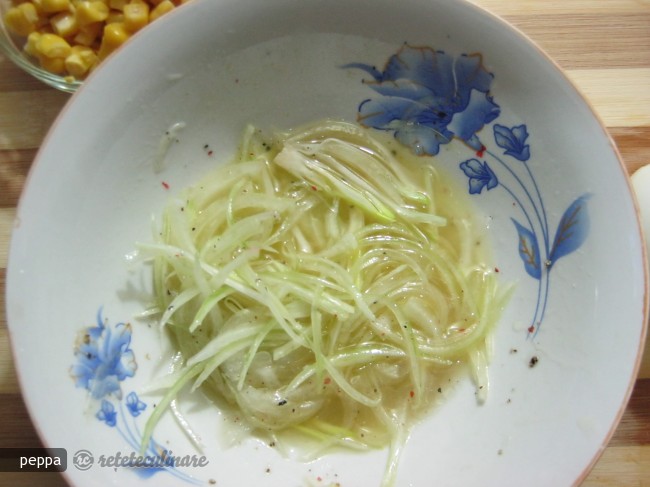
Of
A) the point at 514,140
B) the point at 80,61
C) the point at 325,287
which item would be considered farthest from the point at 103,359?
the point at 514,140

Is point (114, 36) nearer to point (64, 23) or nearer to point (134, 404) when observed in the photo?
point (64, 23)

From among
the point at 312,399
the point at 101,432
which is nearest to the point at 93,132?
the point at 101,432

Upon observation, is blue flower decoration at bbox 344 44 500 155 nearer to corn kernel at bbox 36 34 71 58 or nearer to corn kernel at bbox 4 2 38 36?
corn kernel at bbox 36 34 71 58

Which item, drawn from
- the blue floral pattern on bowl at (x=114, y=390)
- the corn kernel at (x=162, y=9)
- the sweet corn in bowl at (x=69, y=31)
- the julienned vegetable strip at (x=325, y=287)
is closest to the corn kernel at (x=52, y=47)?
the sweet corn in bowl at (x=69, y=31)

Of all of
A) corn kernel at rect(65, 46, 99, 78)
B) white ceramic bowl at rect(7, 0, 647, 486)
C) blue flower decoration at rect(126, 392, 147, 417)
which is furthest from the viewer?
corn kernel at rect(65, 46, 99, 78)

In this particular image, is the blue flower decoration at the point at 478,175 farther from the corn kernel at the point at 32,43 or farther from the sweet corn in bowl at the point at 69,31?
the corn kernel at the point at 32,43

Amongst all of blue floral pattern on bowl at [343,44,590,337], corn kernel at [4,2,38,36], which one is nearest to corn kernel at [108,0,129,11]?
corn kernel at [4,2,38,36]
